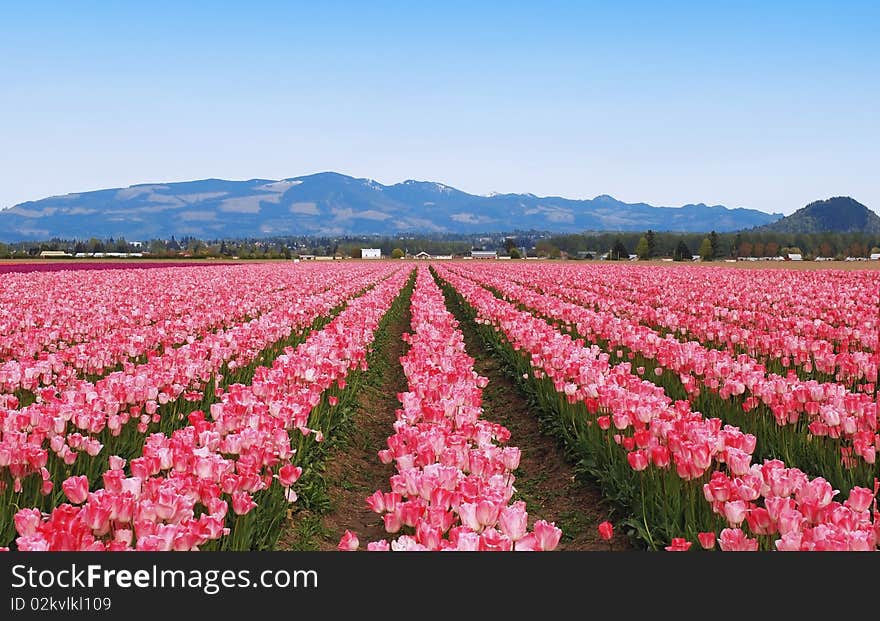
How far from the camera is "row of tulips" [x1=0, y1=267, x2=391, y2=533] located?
4445mm

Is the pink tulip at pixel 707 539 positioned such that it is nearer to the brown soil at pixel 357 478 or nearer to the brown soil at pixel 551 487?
the brown soil at pixel 551 487

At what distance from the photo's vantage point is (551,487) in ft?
23.0

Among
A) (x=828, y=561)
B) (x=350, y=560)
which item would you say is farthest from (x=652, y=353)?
→ (x=350, y=560)

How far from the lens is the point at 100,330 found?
1270 cm

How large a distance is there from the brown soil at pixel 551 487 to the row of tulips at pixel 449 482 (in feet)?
3.98

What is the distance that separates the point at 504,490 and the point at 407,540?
2.33 feet

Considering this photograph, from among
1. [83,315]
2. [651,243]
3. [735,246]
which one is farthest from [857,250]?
[83,315]

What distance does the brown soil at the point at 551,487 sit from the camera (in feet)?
19.1

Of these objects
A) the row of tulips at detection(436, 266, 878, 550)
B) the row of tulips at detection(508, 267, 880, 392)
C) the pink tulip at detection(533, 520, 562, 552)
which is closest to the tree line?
the row of tulips at detection(508, 267, 880, 392)

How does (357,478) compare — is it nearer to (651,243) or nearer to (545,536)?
(545,536)

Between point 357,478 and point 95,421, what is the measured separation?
2.87 meters

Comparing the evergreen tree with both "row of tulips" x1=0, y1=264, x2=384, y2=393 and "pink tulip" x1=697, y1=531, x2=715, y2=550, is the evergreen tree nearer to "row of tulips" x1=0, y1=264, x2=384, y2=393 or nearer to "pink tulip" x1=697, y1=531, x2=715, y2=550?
"row of tulips" x1=0, y1=264, x2=384, y2=393

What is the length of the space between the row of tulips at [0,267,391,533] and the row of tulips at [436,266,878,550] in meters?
3.27

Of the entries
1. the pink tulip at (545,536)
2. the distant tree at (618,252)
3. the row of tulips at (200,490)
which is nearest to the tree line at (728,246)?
the distant tree at (618,252)
